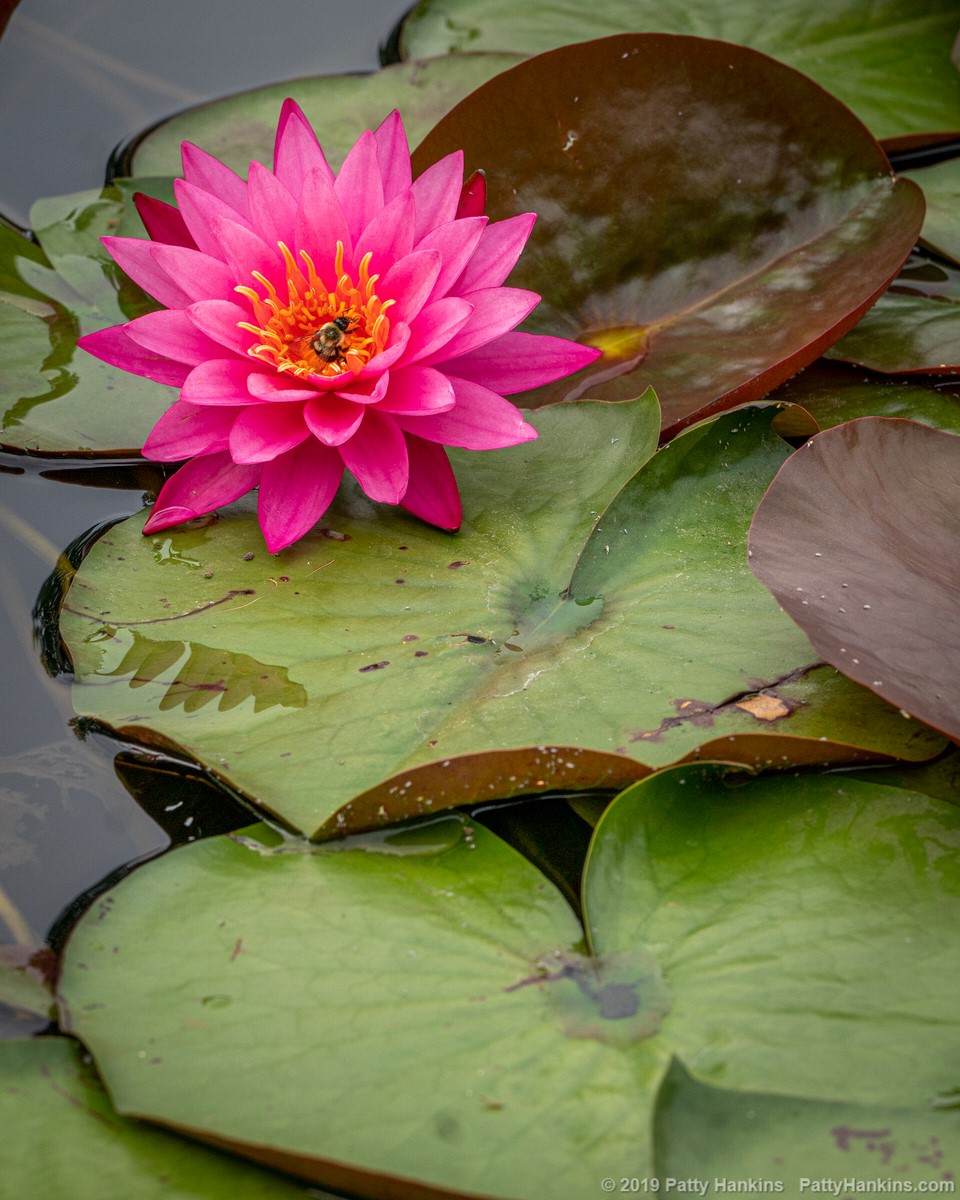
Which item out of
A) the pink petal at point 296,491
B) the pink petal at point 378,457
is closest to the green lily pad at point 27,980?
the pink petal at point 296,491

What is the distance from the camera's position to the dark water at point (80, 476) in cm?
123

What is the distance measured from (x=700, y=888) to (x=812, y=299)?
100 centimetres

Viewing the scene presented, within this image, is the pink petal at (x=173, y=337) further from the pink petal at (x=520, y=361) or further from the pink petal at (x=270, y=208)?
the pink petal at (x=520, y=361)

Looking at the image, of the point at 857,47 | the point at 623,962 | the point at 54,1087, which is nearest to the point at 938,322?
the point at 857,47

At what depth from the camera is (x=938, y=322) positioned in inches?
69.2

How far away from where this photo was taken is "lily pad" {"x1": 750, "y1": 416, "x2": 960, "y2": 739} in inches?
43.0

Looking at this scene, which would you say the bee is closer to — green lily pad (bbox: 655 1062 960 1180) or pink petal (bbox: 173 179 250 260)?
pink petal (bbox: 173 179 250 260)

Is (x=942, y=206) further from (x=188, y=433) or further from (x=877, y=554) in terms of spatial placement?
(x=188, y=433)

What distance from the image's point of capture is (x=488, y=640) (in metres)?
1.32

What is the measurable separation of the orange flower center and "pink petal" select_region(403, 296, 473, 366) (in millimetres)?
48

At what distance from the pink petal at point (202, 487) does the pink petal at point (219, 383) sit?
14 centimetres

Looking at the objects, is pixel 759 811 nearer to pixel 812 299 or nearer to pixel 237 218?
pixel 812 299

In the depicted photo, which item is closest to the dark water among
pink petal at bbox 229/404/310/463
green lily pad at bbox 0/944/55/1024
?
green lily pad at bbox 0/944/55/1024

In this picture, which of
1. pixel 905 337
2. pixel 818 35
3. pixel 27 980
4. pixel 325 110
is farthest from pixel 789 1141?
pixel 818 35
